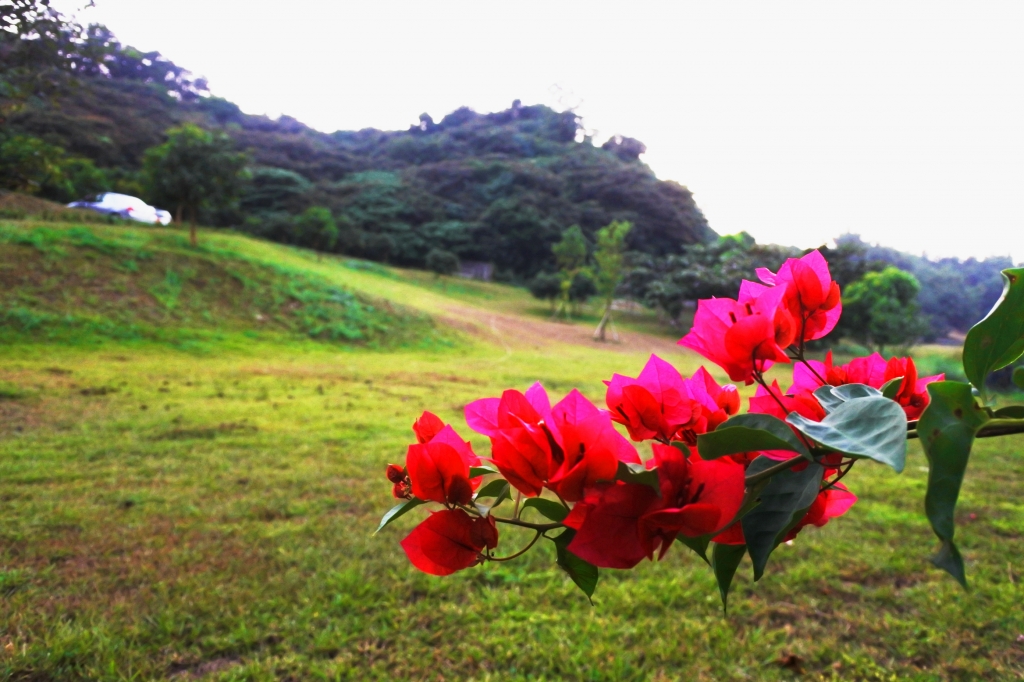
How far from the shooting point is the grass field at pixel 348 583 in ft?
3.76

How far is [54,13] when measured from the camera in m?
1.22

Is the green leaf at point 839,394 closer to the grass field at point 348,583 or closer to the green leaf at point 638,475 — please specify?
the green leaf at point 638,475

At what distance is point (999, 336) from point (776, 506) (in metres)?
0.14

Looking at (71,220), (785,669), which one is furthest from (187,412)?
(71,220)

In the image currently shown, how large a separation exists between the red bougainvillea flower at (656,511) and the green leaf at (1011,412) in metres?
0.11

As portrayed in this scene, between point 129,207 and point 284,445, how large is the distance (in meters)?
10.0

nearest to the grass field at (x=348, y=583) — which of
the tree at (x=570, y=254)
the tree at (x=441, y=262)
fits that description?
the tree at (x=570, y=254)

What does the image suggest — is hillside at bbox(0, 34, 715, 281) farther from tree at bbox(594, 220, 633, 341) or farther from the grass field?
the grass field

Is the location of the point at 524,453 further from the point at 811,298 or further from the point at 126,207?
the point at 126,207

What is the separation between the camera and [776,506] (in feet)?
0.94

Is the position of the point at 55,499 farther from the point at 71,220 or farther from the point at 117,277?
the point at 71,220

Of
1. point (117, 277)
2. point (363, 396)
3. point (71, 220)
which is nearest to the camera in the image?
point (363, 396)

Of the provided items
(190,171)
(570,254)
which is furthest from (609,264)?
(190,171)

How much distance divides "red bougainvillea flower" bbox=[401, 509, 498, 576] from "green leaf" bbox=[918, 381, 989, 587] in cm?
20
